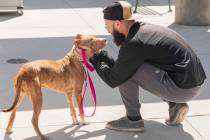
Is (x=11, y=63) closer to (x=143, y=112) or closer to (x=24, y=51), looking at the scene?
(x=24, y=51)

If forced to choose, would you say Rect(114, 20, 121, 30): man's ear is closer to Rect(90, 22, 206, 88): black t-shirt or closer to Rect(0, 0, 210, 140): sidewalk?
Rect(90, 22, 206, 88): black t-shirt

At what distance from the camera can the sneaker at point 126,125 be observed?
468 cm

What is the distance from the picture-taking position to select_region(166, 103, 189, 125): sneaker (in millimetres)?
4777

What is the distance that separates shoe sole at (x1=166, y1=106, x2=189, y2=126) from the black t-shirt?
383 mm

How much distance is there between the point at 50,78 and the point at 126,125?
90cm

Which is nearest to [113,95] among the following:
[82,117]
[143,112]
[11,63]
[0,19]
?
[143,112]

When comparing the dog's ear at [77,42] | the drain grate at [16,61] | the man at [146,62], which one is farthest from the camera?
the drain grate at [16,61]

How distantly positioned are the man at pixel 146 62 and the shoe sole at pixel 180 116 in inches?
7.2

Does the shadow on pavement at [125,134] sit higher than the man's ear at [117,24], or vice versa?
the man's ear at [117,24]

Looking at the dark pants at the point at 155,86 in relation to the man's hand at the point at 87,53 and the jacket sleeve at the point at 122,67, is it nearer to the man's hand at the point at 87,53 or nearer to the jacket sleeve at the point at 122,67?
the jacket sleeve at the point at 122,67

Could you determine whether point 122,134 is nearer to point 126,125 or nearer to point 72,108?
point 126,125

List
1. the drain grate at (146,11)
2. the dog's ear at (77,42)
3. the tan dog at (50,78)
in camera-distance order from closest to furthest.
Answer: the tan dog at (50,78)
the dog's ear at (77,42)
the drain grate at (146,11)

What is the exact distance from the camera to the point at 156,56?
4398 mm

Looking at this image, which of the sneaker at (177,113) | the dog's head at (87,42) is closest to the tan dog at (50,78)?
the dog's head at (87,42)
